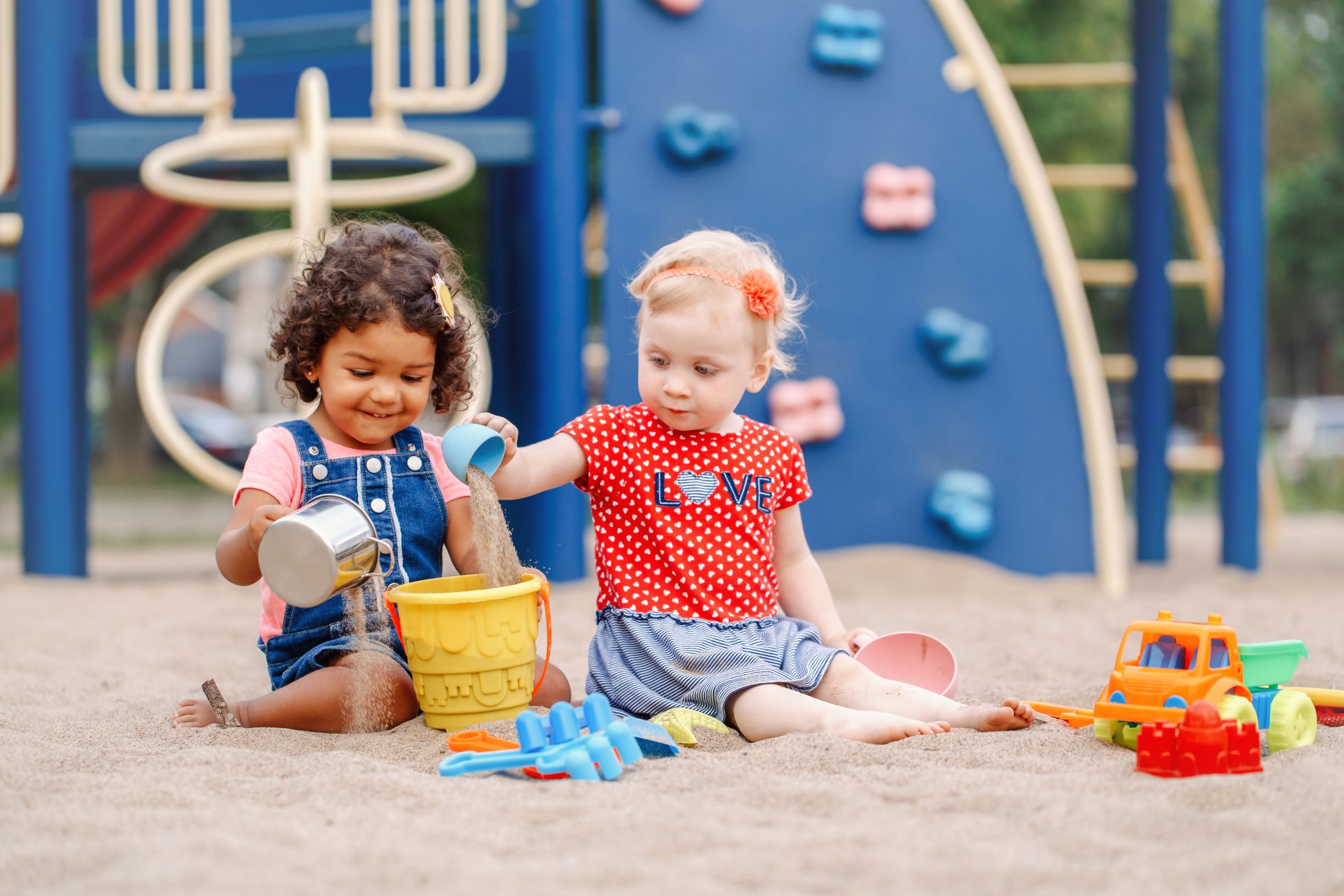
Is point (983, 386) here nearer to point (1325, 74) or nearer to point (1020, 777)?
point (1020, 777)

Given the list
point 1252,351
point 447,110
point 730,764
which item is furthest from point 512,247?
point 730,764

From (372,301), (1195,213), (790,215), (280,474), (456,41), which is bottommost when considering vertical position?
(280,474)

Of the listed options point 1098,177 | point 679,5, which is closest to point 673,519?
point 679,5

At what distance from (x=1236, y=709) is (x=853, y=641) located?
0.74m

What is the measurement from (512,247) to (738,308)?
122 inches

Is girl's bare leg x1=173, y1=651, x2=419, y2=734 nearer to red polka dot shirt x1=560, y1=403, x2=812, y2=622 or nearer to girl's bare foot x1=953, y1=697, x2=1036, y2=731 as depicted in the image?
red polka dot shirt x1=560, y1=403, x2=812, y2=622

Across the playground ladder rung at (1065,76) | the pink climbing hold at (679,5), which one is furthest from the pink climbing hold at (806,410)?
the playground ladder rung at (1065,76)

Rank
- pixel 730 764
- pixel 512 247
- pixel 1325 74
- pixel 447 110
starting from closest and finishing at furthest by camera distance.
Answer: pixel 730 764 < pixel 447 110 < pixel 512 247 < pixel 1325 74

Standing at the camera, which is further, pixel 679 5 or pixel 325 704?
pixel 679 5

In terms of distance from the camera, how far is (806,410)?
462 centimetres

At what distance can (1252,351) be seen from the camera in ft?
16.5

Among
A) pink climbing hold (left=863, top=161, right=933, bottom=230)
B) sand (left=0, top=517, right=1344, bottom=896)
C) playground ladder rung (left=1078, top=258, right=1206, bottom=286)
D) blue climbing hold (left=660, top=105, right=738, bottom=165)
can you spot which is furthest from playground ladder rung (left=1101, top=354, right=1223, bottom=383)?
sand (left=0, top=517, right=1344, bottom=896)

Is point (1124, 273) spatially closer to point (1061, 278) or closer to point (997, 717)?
point (1061, 278)

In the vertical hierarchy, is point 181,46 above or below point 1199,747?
above
